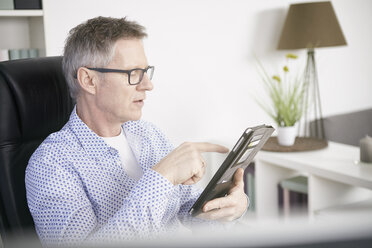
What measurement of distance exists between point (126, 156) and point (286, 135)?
127 centimetres

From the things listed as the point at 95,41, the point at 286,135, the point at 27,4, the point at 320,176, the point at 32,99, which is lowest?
the point at 320,176

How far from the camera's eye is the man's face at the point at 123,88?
1.27m

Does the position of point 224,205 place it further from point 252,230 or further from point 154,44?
point 154,44

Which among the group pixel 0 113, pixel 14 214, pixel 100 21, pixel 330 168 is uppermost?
pixel 100 21

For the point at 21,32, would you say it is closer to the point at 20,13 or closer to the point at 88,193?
the point at 20,13

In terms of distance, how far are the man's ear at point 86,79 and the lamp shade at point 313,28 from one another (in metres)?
1.61

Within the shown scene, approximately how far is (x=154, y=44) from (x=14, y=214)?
4.78 feet

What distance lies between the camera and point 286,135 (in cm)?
245

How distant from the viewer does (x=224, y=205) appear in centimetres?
117

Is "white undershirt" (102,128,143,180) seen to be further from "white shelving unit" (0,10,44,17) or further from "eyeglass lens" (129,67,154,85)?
"white shelving unit" (0,10,44,17)

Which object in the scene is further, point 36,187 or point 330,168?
point 330,168

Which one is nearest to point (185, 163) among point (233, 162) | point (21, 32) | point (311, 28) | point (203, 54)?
point (233, 162)

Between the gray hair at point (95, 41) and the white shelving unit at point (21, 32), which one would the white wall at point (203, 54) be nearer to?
the white shelving unit at point (21, 32)

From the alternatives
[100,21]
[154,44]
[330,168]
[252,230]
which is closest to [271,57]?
[154,44]
